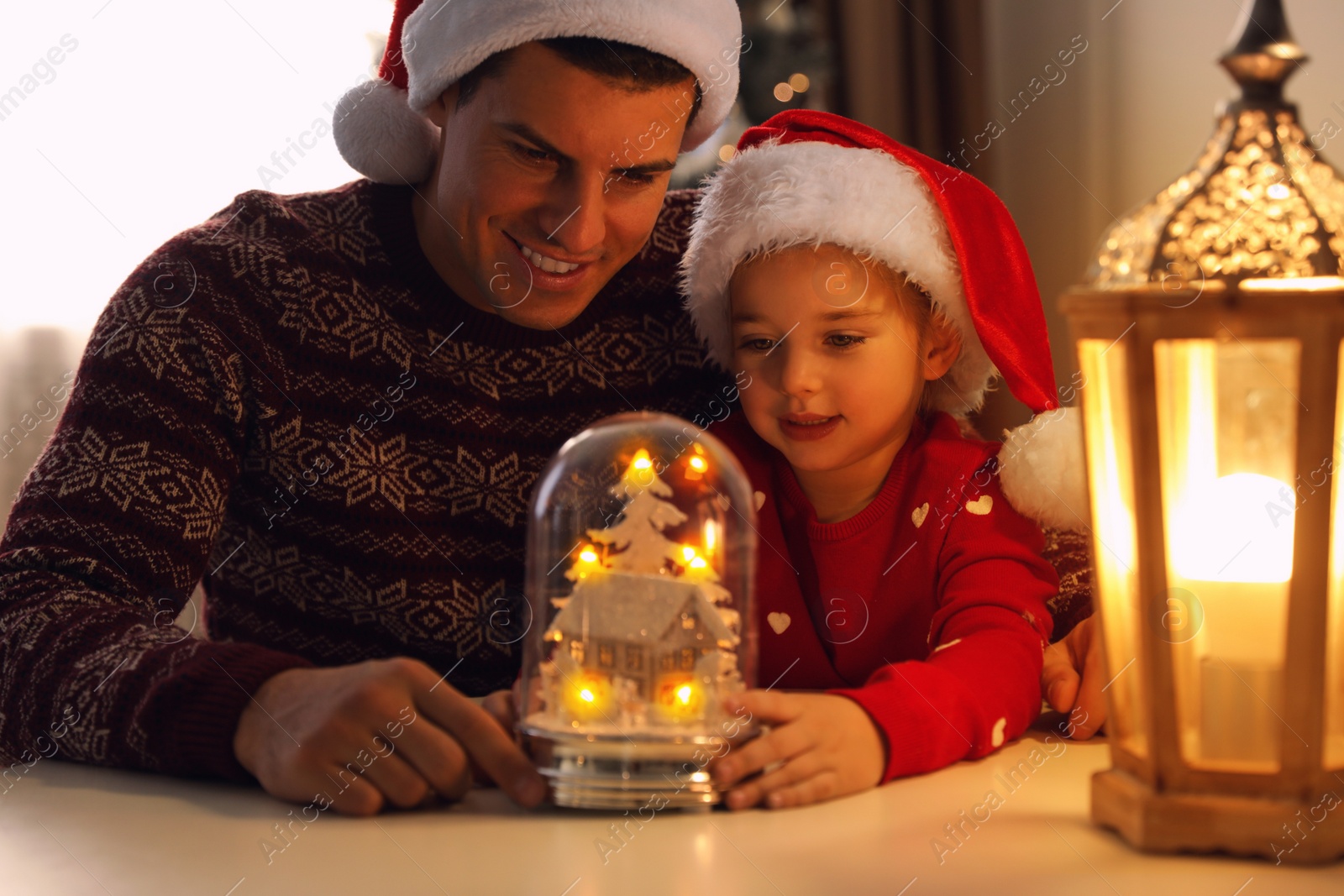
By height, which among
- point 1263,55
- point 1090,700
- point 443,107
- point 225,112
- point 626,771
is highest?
point 225,112

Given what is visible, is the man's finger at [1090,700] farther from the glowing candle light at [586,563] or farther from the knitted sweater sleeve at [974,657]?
the glowing candle light at [586,563]

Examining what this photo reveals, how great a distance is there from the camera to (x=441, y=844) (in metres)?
0.72

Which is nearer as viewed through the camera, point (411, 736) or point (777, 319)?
point (411, 736)

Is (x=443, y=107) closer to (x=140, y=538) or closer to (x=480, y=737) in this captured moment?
(x=140, y=538)

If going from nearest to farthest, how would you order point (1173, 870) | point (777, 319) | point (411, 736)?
point (1173, 870), point (411, 736), point (777, 319)

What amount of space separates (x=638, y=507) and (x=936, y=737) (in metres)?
0.29

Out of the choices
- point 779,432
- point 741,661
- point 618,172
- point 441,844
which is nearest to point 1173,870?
point 741,661

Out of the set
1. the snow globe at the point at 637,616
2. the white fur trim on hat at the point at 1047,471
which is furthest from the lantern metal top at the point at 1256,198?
the white fur trim on hat at the point at 1047,471

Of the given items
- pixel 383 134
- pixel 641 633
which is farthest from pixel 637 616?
pixel 383 134

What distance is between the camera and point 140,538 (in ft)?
3.63

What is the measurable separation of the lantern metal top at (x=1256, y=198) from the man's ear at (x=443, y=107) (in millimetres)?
849

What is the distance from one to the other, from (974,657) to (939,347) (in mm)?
431

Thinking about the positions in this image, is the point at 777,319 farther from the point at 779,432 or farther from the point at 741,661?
the point at 741,661

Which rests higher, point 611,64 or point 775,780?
point 611,64
